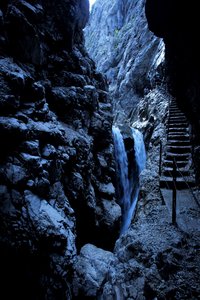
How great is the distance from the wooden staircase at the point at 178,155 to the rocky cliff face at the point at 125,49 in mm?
12473

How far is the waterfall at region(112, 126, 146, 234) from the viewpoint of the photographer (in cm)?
1559

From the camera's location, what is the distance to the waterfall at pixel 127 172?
1559cm

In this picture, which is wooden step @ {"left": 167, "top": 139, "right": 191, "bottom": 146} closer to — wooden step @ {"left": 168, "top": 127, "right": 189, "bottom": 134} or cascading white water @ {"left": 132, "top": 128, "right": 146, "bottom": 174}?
wooden step @ {"left": 168, "top": 127, "right": 189, "bottom": 134}

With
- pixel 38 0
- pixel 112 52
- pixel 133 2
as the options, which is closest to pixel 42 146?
pixel 38 0

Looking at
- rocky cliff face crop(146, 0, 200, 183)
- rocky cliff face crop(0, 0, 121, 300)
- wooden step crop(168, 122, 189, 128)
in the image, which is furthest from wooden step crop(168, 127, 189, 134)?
rocky cliff face crop(0, 0, 121, 300)

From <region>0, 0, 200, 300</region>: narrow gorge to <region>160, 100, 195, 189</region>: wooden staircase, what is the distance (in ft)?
0.14

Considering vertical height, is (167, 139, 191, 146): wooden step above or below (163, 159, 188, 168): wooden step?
above

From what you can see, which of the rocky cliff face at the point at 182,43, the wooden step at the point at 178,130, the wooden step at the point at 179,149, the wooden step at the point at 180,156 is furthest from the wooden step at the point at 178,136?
the rocky cliff face at the point at 182,43

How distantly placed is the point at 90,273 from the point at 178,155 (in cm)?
571

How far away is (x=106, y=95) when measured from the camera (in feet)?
68.5

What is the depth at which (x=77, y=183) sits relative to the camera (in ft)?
32.1

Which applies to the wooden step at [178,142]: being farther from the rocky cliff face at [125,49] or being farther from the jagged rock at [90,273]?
the rocky cliff face at [125,49]

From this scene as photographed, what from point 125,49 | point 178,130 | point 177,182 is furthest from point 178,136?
point 125,49

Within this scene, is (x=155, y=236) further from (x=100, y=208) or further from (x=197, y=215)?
(x=100, y=208)
